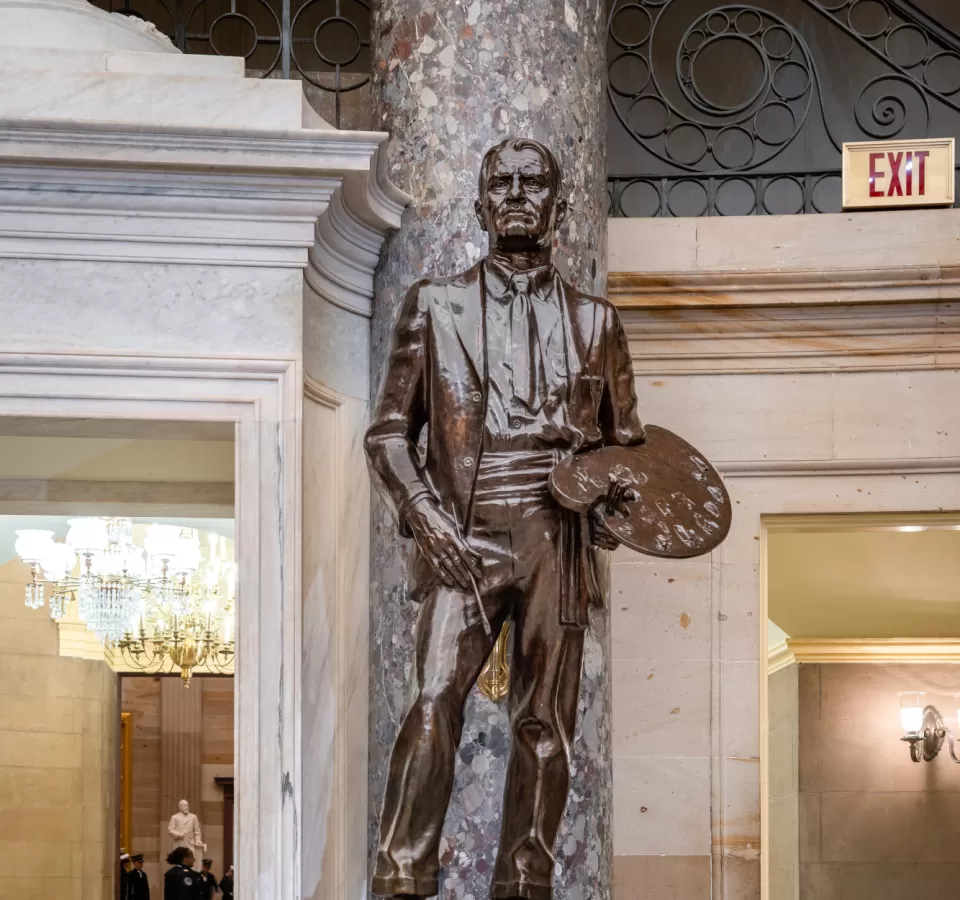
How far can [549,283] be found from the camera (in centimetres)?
476

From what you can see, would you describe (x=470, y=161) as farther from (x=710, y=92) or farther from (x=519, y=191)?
(x=710, y=92)

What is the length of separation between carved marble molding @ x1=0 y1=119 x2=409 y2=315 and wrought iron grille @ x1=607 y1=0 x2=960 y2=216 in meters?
2.10

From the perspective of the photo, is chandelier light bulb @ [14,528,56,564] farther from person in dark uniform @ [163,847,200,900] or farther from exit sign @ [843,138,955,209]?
exit sign @ [843,138,955,209]

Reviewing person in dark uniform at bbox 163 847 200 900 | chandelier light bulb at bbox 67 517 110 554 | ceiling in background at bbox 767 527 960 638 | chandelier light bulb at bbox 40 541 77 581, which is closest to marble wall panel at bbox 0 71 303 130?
Answer: ceiling in background at bbox 767 527 960 638

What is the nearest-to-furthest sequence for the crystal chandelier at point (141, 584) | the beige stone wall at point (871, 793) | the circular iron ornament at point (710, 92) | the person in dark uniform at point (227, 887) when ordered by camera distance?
1. the circular iron ornament at point (710, 92)
2. the crystal chandelier at point (141, 584)
3. the beige stone wall at point (871, 793)
4. the person in dark uniform at point (227, 887)

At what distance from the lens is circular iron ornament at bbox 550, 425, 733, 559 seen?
4445 millimetres

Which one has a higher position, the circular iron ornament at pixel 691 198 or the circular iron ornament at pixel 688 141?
the circular iron ornament at pixel 688 141

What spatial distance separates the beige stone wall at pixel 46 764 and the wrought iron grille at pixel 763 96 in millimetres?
6907

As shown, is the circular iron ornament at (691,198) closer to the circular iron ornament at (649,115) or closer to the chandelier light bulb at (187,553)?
the circular iron ornament at (649,115)

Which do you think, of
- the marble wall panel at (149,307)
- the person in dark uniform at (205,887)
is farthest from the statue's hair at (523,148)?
the person in dark uniform at (205,887)

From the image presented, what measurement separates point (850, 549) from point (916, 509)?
10.9 ft

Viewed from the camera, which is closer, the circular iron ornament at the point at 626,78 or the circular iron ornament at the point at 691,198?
the circular iron ornament at the point at 691,198

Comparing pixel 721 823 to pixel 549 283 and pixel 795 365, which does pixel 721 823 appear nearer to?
pixel 795 365

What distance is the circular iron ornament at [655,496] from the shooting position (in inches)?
175
